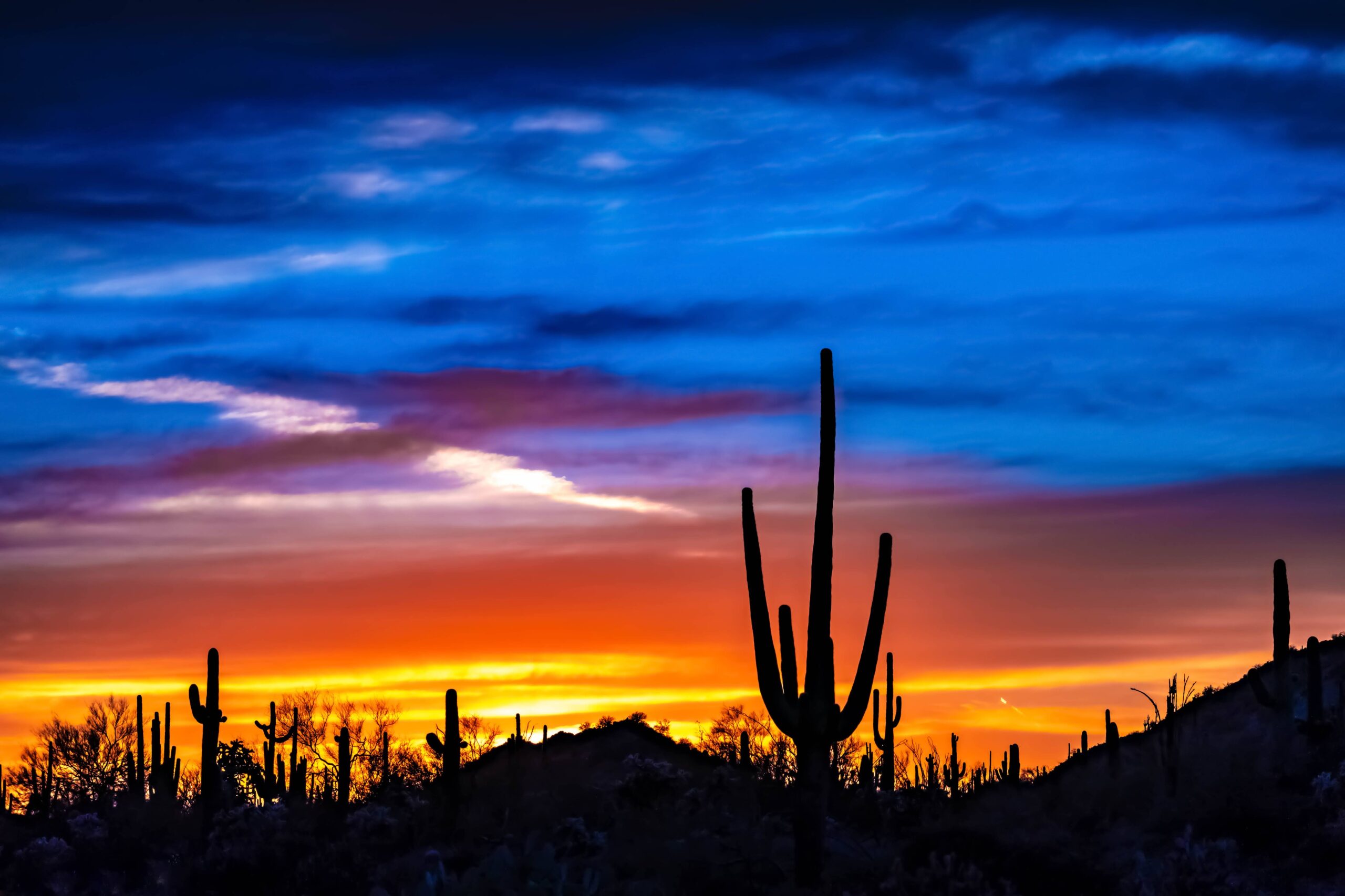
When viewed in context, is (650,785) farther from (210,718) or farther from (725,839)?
(210,718)

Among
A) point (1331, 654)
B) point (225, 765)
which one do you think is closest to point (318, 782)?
point (225, 765)

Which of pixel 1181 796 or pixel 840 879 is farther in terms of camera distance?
pixel 1181 796

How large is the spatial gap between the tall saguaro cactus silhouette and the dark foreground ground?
2.99ft

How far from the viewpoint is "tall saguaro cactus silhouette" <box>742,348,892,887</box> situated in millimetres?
21484

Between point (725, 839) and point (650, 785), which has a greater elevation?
point (650, 785)

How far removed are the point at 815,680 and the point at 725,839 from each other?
4143mm

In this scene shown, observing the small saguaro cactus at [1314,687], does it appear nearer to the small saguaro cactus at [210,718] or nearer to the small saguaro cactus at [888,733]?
the small saguaro cactus at [888,733]

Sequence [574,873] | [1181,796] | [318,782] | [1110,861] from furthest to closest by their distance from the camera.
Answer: [318,782]
[1181,796]
[1110,861]
[574,873]

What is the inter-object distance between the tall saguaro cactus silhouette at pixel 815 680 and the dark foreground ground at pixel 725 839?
0.91 meters

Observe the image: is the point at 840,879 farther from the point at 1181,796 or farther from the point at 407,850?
the point at 1181,796

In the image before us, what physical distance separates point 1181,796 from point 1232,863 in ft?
19.6

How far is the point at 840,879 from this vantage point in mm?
21516

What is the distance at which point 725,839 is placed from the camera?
24.2 m

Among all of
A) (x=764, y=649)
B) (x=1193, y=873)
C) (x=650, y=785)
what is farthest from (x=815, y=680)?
(x=650, y=785)
